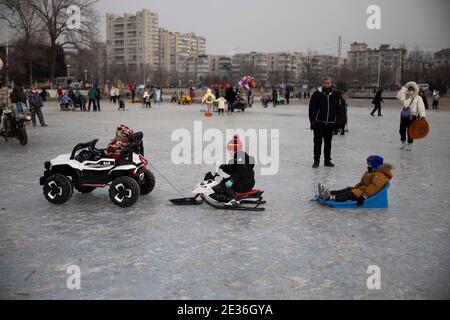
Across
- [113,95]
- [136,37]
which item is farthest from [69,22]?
[136,37]

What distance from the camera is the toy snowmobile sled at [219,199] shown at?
611 cm

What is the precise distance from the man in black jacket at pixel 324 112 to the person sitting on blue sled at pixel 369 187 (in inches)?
119

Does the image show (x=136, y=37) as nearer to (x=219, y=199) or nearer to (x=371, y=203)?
(x=219, y=199)

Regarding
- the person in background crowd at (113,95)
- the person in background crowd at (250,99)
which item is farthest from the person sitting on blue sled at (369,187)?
the person in background crowd at (113,95)

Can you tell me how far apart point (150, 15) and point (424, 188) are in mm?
132346

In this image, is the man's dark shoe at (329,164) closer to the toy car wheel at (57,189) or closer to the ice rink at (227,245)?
the ice rink at (227,245)

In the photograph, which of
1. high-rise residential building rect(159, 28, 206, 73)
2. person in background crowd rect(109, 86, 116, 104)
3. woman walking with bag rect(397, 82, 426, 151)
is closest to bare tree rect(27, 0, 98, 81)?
person in background crowd rect(109, 86, 116, 104)

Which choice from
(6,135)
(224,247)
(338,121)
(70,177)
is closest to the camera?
(224,247)

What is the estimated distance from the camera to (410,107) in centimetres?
1195

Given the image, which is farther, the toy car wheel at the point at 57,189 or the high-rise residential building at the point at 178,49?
the high-rise residential building at the point at 178,49

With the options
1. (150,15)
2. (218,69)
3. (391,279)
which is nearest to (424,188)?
(391,279)

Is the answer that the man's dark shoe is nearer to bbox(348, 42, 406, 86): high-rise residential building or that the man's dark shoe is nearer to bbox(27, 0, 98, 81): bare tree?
bbox(27, 0, 98, 81): bare tree

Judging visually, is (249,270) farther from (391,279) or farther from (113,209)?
(113,209)

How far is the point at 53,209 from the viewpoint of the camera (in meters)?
6.09
